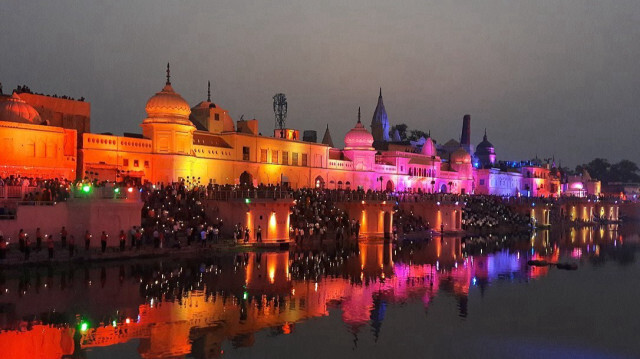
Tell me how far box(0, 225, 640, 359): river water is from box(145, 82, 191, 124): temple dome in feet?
39.8

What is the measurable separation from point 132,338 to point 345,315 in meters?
7.50

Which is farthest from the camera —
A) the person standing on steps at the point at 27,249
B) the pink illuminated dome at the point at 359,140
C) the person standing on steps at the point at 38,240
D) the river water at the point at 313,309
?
the pink illuminated dome at the point at 359,140

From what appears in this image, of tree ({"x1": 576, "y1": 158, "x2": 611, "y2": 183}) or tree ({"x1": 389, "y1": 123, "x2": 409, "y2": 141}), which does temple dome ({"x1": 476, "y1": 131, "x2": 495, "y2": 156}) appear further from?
tree ({"x1": 576, "y1": 158, "x2": 611, "y2": 183})

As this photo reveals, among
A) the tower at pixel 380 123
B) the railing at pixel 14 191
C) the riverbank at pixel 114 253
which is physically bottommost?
the riverbank at pixel 114 253

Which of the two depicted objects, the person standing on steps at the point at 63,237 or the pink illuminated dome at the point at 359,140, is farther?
the pink illuminated dome at the point at 359,140

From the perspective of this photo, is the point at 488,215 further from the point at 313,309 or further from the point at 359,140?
the point at 313,309

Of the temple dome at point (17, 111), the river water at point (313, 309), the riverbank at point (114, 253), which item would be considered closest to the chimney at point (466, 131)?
the river water at point (313, 309)

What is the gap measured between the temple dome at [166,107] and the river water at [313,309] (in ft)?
39.8

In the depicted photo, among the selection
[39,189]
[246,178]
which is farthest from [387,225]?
[39,189]

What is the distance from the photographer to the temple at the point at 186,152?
132 feet

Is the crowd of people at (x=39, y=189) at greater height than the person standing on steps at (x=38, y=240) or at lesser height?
greater

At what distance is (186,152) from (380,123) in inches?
2599

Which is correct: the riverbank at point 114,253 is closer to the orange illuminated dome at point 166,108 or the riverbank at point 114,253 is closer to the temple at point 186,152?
the temple at point 186,152

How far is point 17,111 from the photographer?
3944 cm
